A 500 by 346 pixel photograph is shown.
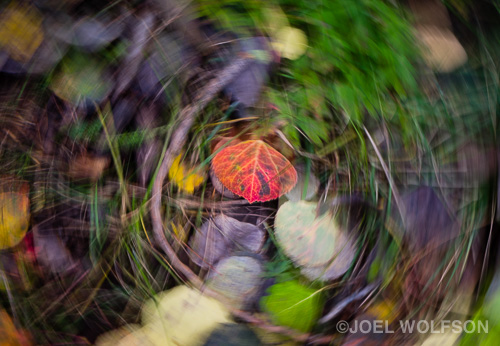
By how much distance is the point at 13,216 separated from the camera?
2.00 ft

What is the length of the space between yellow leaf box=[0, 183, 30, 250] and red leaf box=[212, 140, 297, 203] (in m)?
0.37

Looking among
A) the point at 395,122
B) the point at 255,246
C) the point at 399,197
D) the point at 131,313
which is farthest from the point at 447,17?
the point at 131,313

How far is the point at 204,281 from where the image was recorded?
662 mm

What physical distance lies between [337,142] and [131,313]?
1.73 feet

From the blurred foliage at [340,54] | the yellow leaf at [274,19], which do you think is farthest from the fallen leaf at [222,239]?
the yellow leaf at [274,19]

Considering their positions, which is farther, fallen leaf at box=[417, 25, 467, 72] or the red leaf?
the red leaf

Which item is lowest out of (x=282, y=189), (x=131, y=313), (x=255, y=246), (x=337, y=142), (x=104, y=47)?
(x=131, y=313)

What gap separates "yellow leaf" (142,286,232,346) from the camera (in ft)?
1.99

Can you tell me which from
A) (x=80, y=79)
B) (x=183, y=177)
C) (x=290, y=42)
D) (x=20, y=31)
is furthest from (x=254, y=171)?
(x=20, y=31)

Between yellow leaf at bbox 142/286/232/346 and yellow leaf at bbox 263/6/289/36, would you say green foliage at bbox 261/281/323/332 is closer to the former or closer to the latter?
yellow leaf at bbox 142/286/232/346

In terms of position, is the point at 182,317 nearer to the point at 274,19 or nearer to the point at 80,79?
the point at 80,79

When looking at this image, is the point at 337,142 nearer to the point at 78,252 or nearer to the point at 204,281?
the point at 204,281

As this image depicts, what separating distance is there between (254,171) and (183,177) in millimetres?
154

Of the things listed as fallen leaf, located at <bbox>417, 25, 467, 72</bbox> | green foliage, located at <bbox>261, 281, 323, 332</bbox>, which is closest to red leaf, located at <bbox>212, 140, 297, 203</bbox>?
green foliage, located at <bbox>261, 281, 323, 332</bbox>
